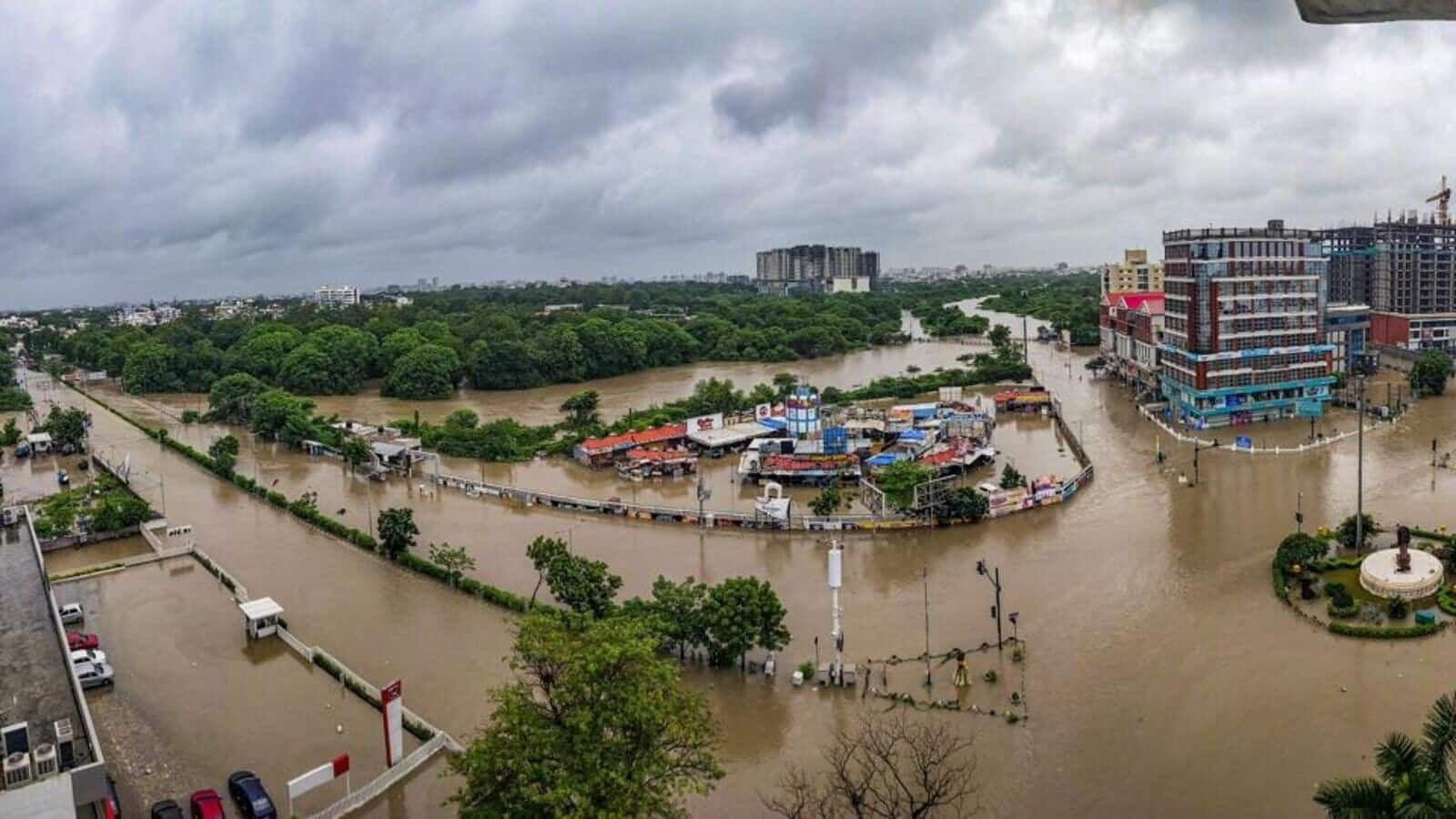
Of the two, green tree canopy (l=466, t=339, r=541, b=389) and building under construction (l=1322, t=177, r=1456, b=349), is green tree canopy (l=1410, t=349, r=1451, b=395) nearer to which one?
building under construction (l=1322, t=177, r=1456, b=349)

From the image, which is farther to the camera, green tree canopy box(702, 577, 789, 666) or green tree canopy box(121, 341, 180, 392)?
green tree canopy box(121, 341, 180, 392)

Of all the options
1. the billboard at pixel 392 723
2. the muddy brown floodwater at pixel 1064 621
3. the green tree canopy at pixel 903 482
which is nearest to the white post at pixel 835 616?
the muddy brown floodwater at pixel 1064 621

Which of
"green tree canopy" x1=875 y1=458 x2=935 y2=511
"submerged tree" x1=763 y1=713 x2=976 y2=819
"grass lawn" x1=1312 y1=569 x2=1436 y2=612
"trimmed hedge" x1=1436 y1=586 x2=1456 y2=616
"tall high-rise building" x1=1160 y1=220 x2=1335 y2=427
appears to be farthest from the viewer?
"tall high-rise building" x1=1160 y1=220 x2=1335 y2=427

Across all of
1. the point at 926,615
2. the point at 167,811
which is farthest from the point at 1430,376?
the point at 167,811

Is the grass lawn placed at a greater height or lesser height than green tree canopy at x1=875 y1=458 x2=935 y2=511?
lesser

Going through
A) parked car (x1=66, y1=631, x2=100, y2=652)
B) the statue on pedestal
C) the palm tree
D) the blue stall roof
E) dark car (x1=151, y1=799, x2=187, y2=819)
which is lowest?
dark car (x1=151, y1=799, x2=187, y2=819)

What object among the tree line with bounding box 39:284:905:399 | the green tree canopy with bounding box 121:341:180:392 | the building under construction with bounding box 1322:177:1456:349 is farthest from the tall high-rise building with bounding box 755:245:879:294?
the green tree canopy with bounding box 121:341:180:392

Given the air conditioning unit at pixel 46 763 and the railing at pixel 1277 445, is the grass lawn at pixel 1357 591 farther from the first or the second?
the air conditioning unit at pixel 46 763
